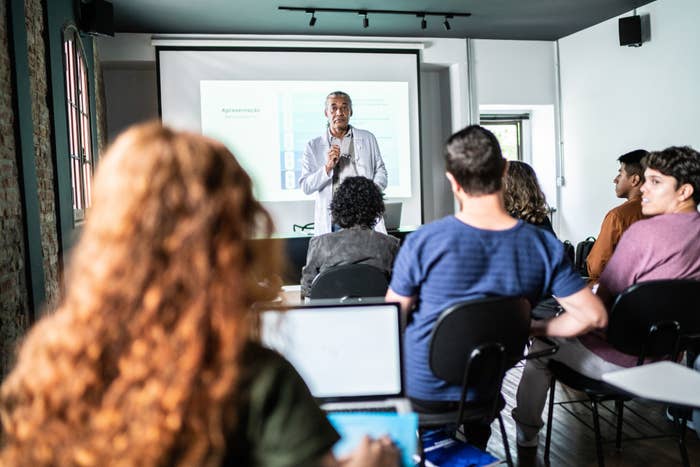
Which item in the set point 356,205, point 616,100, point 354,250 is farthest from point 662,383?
point 616,100

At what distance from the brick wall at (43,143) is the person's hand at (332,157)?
191 cm

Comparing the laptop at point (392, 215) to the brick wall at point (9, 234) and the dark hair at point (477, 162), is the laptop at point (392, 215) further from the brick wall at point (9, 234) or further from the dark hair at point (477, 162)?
the dark hair at point (477, 162)

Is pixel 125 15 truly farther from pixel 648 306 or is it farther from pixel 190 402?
pixel 190 402

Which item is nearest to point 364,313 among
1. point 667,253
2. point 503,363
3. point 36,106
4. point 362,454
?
point 362,454

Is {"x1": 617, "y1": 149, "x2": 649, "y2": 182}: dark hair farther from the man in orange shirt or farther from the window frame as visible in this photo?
the window frame

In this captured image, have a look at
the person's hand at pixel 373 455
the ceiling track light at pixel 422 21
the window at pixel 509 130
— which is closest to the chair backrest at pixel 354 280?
the person's hand at pixel 373 455

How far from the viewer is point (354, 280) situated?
8.08 ft

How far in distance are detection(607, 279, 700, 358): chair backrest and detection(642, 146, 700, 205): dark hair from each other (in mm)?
524

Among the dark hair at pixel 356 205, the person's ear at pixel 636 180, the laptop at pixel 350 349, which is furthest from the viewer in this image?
the person's ear at pixel 636 180

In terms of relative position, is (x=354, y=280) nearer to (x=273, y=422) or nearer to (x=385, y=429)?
(x=385, y=429)

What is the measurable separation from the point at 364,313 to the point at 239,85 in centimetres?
564

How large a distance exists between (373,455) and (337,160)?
→ 3.92 m

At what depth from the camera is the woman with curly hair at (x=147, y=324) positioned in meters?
0.64

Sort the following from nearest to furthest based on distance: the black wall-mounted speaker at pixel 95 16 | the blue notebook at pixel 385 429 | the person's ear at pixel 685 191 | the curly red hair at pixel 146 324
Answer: the curly red hair at pixel 146 324
the blue notebook at pixel 385 429
the person's ear at pixel 685 191
the black wall-mounted speaker at pixel 95 16
